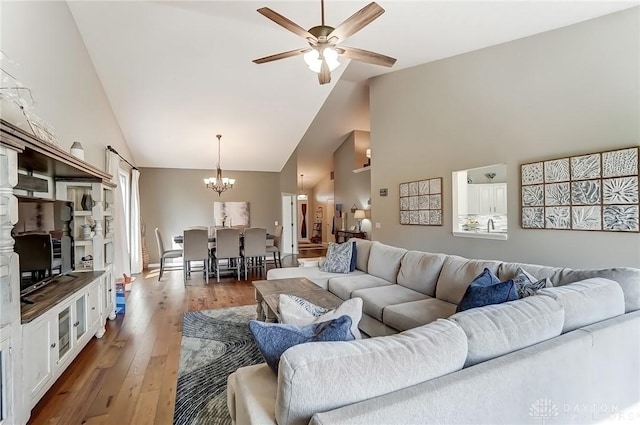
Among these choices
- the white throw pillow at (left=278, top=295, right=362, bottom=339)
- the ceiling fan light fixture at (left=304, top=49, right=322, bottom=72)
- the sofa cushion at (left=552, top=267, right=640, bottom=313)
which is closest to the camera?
the white throw pillow at (left=278, top=295, right=362, bottom=339)

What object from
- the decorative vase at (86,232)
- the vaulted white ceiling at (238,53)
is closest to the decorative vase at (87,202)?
the decorative vase at (86,232)

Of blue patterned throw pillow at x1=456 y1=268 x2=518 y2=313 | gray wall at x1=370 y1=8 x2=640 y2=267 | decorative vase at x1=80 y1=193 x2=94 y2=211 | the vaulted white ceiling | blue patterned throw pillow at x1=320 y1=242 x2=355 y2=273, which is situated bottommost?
blue patterned throw pillow at x1=320 y1=242 x2=355 y2=273

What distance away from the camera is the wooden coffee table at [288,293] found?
9.02ft

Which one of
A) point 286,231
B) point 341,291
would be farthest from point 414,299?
point 286,231

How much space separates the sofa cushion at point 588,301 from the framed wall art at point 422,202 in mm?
3364

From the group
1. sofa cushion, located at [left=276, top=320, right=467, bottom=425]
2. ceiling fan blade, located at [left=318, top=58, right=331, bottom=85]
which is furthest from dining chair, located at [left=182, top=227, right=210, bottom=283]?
sofa cushion, located at [left=276, top=320, right=467, bottom=425]

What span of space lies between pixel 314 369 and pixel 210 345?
8.15 ft

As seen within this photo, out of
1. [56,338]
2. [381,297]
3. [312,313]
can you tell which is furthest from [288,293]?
[56,338]

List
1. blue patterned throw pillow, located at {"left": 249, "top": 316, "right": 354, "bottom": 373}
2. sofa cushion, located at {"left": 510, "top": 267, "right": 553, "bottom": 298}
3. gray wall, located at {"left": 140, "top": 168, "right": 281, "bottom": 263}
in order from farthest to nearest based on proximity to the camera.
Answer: gray wall, located at {"left": 140, "top": 168, "right": 281, "bottom": 263}, sofa cushion, located at {"left": 510, "top": 267, "right": 553, "bottom": 298}, blue patterned throw pillow, located at {"left": 249, "top": 316, "right": 354, "bottom": 373}

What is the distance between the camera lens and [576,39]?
11.0ft

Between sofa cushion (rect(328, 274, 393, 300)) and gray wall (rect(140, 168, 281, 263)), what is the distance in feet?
18.1

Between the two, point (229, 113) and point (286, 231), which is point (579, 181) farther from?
point (286, 231)

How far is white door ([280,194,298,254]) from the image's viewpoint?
9.30 m

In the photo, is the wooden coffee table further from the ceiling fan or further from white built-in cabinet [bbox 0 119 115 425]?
the ceiling fan
